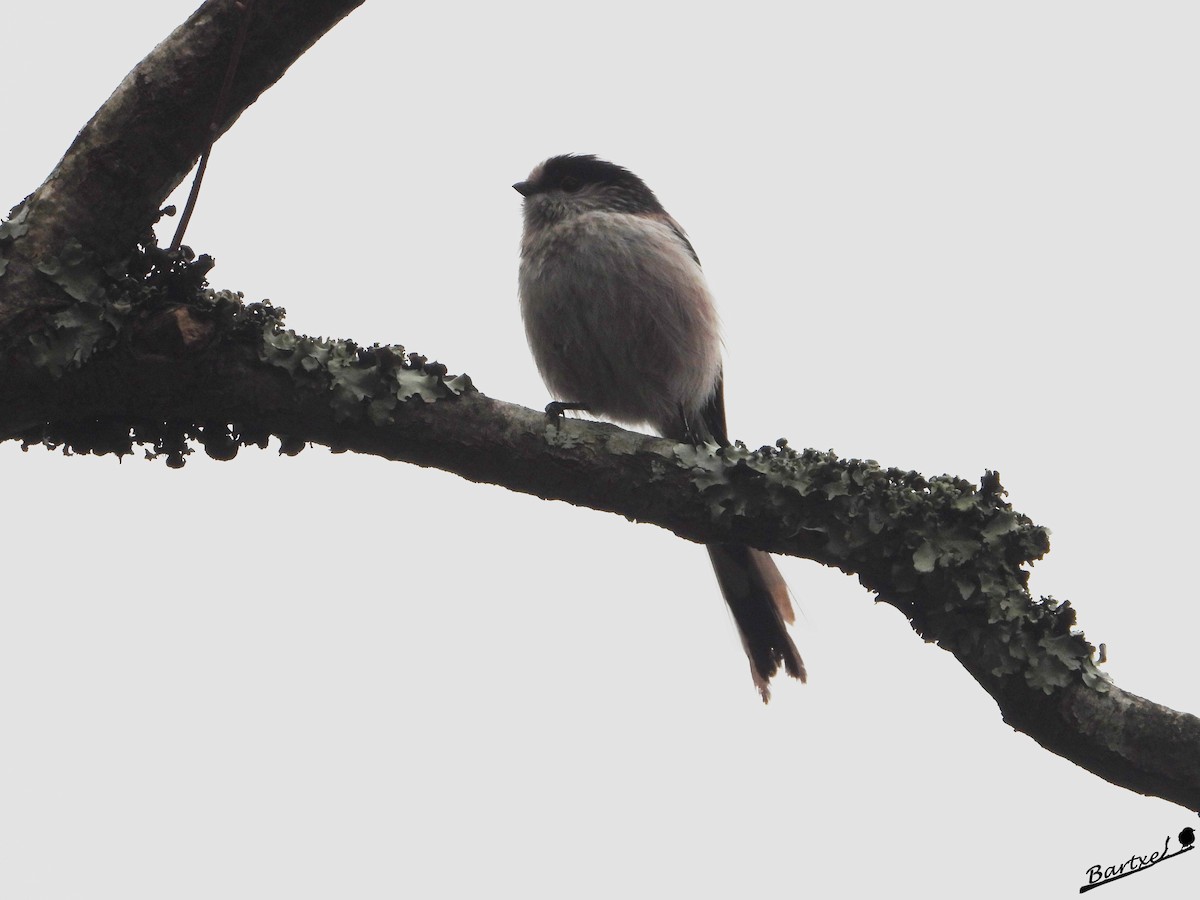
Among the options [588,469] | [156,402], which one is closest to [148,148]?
[156,402]

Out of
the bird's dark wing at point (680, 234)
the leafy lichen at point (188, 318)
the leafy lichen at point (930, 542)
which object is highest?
the bird's dark wing at point (680, 234)

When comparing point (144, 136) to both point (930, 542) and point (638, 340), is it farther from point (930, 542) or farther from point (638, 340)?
point (930, 542)

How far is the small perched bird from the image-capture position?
4.73m

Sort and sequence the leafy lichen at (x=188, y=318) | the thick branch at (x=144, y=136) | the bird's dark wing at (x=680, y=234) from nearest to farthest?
the leafy lichen at (x=188, y=318) → the thick branch at (x=144, y=136) → the bird's dark wing at (x=680, y=234)

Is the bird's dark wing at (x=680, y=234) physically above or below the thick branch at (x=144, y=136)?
above

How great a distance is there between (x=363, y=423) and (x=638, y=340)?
6.45 feet

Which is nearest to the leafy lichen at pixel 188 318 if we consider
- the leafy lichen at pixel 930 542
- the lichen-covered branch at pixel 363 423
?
the lichen-covered branch at pixel 363 423

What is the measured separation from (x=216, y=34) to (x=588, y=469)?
1.60m

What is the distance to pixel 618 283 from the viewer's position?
16.1 ft

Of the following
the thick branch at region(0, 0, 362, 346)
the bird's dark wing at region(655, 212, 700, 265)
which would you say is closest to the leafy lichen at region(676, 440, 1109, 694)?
the thick branch at region(0, 0, 362, 346)

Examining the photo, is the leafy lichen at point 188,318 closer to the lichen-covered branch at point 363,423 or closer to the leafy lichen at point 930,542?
the lichen-covered branch at point 363,423

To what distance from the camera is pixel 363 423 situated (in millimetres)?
3164

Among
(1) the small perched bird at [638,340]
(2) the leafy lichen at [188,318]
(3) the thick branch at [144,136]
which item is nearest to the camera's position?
(2) the leafy lichen at [188,318]

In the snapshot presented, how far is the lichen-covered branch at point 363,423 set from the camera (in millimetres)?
2977
